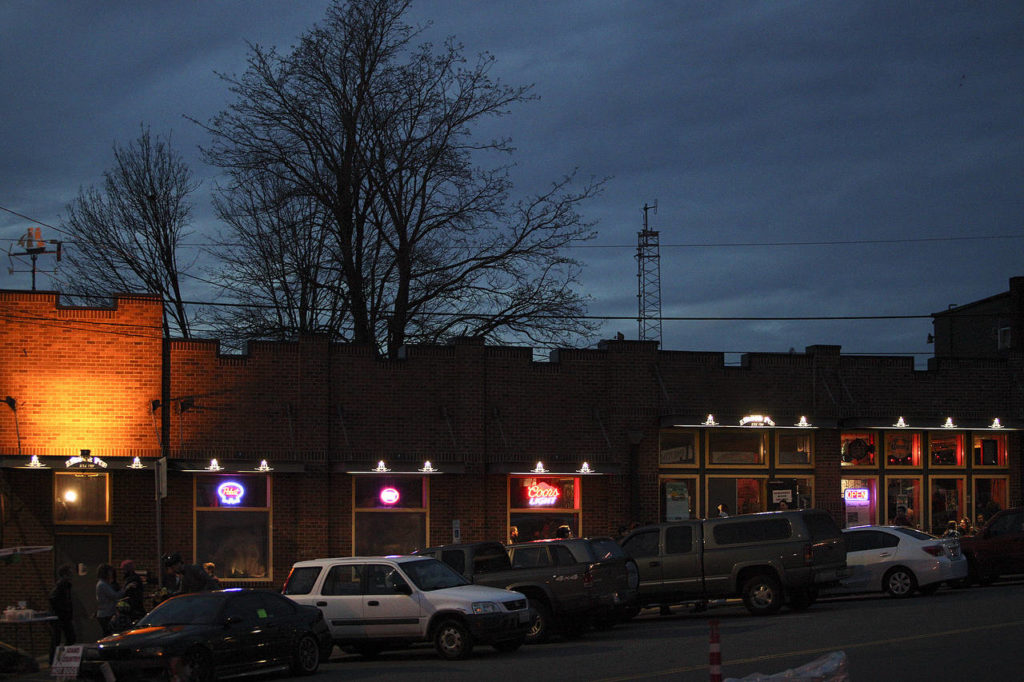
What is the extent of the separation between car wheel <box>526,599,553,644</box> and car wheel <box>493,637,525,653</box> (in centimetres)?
111

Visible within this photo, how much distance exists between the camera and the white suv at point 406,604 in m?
17.6

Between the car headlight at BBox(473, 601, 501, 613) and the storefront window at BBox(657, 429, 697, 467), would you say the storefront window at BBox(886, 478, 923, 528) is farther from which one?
the car headlight at BBox(473, 601, 501, 613)

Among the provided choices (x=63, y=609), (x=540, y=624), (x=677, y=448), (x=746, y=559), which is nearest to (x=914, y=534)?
(x=746, y=559)

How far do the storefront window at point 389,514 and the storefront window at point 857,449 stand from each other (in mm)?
10564

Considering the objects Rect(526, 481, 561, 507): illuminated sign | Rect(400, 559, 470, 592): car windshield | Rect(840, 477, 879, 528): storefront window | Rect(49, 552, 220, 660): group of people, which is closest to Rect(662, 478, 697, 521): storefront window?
Rect(526, 481, 561, 507): illuminated sign

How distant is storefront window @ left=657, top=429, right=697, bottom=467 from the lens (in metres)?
29.6

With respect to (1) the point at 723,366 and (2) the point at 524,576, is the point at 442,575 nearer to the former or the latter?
(2) the point at 524,576

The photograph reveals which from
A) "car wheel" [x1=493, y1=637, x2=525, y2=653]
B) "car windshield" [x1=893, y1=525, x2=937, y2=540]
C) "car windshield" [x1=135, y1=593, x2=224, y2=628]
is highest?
"car windshield" [x1=893, y1=525, x2=937, y2=540]

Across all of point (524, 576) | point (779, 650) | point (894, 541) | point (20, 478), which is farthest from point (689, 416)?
point (20, 478)

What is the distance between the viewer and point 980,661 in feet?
47.6

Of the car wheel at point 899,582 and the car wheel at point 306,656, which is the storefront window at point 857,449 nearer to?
the car wheel at point 899,582

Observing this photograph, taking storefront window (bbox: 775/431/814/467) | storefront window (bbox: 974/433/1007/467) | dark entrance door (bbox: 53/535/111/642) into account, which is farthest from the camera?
storefront window (bbox: 974/433/1007/467)

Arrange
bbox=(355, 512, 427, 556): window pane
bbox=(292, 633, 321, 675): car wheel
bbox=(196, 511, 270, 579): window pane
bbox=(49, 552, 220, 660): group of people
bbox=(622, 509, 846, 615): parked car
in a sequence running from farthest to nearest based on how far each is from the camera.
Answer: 1. bbox=(355, 512, 427, 556): window pane
2. bbox=(196, 511, 270, 579): window pane
3. bbox=(622, 509, 846, 615): parked car
4. bbox=(49, 552, 220, 660): group of people
5. bbox=(292, 633, 321, 675): car wheel

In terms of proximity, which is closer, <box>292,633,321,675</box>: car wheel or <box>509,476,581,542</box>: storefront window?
<box>292,633,321,675</box>: car wheel
